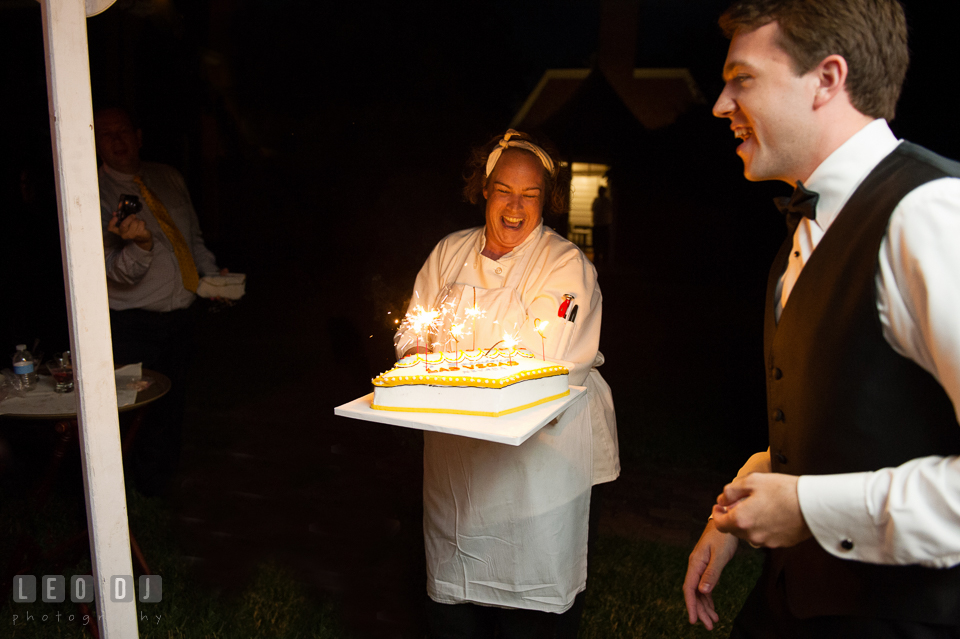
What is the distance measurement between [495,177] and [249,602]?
277 cm

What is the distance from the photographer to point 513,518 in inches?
109

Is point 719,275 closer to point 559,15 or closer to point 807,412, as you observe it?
point 559,15

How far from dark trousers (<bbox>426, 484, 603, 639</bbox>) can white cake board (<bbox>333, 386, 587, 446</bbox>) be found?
3.69ft

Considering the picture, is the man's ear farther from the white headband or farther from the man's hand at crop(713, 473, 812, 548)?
the white headband

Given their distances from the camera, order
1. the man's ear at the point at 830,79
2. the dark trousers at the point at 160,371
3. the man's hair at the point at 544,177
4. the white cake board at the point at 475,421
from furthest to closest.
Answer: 1. the dark trousers at the point at 160,371
2. the man's hair at the point at 544,177
3. the white cake board at the point at 475,421
4. the man's ear at the point at 830,79

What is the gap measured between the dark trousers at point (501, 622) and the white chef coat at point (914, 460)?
196 centimetres

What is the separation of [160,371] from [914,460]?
196 inches

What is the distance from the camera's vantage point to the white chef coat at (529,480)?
2783 mm

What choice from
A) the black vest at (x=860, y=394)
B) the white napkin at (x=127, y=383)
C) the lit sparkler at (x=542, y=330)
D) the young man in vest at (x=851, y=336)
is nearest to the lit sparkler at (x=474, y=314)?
the lit sparkler at (x=542, y=330)

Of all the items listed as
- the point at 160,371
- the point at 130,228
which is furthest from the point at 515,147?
the point at 160,371

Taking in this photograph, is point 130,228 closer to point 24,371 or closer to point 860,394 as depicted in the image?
point 24,371

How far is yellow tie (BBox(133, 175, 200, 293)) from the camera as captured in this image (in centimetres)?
465

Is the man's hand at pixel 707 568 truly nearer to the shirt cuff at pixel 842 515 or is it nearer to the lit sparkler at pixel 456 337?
the shirt cuff at pixel 842 515

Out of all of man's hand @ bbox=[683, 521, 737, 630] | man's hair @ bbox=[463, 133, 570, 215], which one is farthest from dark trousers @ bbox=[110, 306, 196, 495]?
man's hand @ bbox=[683, 521, 737, 630]
